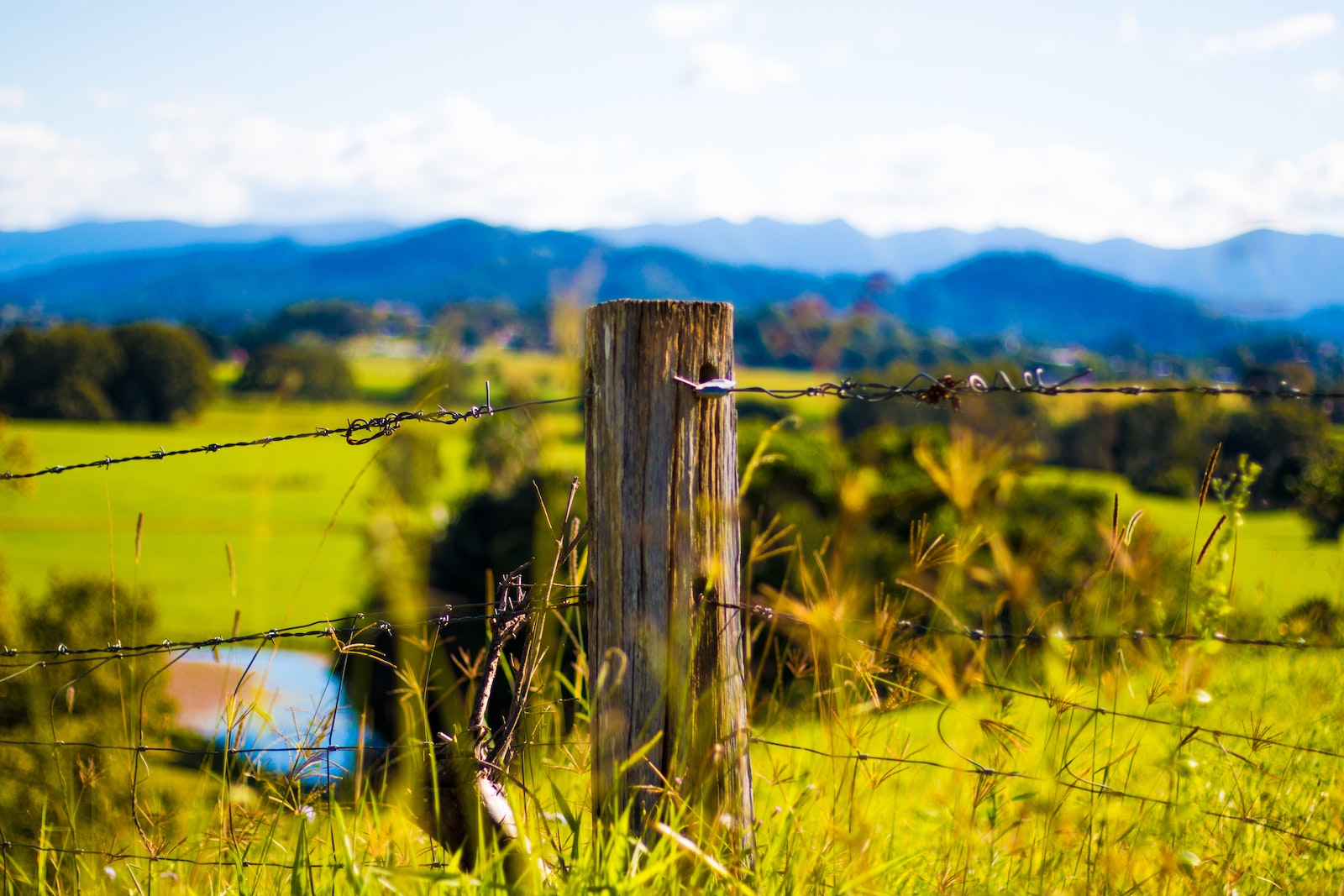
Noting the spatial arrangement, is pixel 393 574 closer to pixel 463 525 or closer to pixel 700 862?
pixel 700 862

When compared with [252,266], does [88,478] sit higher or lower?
lower

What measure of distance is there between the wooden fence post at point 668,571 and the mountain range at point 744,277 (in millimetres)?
242

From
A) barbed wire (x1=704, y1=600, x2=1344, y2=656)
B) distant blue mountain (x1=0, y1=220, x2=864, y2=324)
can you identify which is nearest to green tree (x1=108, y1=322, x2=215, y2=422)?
distant blue mountain (x1=0, y1=220, x2=864, y2=324)

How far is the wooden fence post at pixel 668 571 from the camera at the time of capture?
1.55m

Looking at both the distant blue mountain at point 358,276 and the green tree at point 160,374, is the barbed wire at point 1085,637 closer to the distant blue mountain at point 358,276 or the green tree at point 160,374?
the green tree at point 160,374

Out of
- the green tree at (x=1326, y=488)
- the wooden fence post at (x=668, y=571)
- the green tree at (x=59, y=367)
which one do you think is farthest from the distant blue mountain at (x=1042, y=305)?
the wooden fence post at (x=668, y=571)

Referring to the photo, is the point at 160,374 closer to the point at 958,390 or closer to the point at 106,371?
the point at 106,371

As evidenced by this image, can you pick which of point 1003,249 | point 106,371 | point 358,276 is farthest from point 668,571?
point 358,276

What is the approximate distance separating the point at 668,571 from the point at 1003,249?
76.3 meters

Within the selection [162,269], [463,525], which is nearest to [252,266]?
[162,269]

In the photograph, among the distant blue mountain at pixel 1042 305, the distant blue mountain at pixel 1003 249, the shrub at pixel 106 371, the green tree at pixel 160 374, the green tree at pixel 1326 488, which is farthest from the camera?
the distant blue mountain at pixel 1003 249

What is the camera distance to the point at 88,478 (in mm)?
57250

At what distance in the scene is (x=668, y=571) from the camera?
1.55 m

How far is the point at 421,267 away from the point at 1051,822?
158708 mm
